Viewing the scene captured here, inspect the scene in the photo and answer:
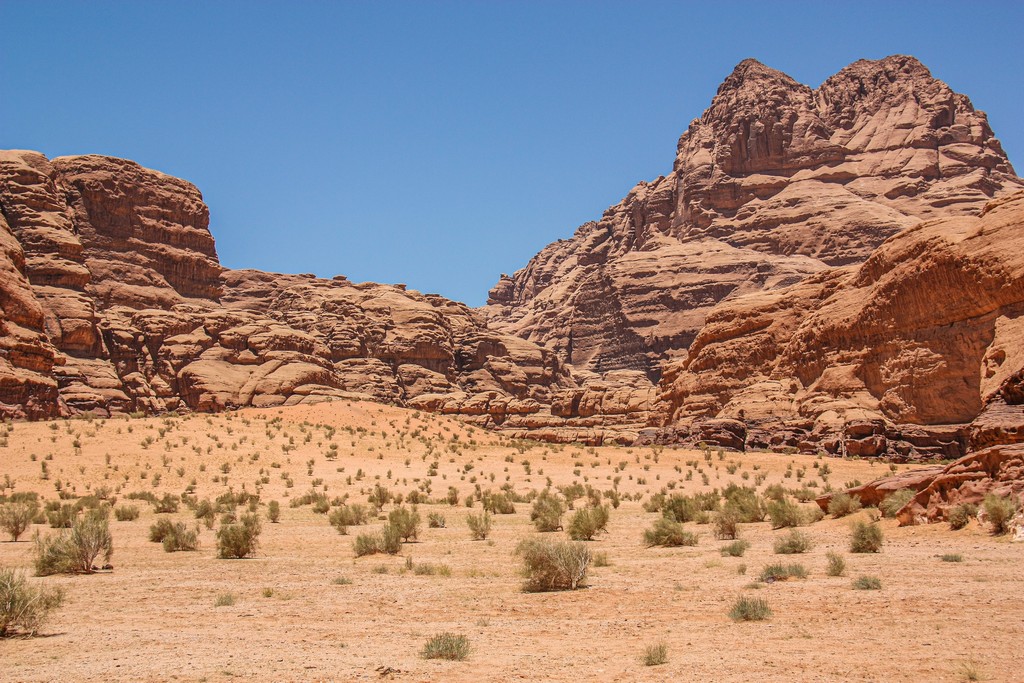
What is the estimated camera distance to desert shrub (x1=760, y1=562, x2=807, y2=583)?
12203 millimetres

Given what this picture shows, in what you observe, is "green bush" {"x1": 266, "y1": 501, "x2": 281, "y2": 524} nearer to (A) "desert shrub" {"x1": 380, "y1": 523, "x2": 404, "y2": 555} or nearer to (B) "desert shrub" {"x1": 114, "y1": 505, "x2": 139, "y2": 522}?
(B) "desert shrub" {"x1": 114, "y1": 505, "x2": 139, "y2": 522}

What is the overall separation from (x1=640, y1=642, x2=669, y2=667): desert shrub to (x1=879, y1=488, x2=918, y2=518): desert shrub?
11329 mm

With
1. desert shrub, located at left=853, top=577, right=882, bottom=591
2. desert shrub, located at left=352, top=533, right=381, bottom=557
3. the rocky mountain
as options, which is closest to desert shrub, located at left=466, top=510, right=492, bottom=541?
desert shrub, located at left=352, top=533, right=381, bottom=557

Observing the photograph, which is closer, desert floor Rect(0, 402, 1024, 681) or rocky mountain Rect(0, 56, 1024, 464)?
desert floor Rect(0, 402, 1024, 681)

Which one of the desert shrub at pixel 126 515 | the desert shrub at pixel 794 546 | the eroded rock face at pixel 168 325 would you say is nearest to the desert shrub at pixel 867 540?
the desert shrub at pixel 794 546

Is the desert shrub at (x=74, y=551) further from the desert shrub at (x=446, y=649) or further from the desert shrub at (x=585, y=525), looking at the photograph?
the desert shrub at (x=585, y=525)

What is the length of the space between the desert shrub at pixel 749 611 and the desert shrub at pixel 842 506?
9.98 metres

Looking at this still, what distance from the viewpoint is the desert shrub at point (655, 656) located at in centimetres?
809

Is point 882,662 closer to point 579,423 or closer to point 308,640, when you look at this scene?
point 308,640

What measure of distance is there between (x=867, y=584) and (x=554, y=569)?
4.07m

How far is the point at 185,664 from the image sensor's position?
832cm

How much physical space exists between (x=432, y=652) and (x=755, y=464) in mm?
31139

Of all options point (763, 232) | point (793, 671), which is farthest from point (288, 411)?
point (763, 232)

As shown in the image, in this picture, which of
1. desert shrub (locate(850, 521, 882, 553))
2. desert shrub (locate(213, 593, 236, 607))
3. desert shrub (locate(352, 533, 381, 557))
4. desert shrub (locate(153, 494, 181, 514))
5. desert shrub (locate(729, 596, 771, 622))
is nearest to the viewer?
desert shrub (locate(729, 596, 771, 622))
